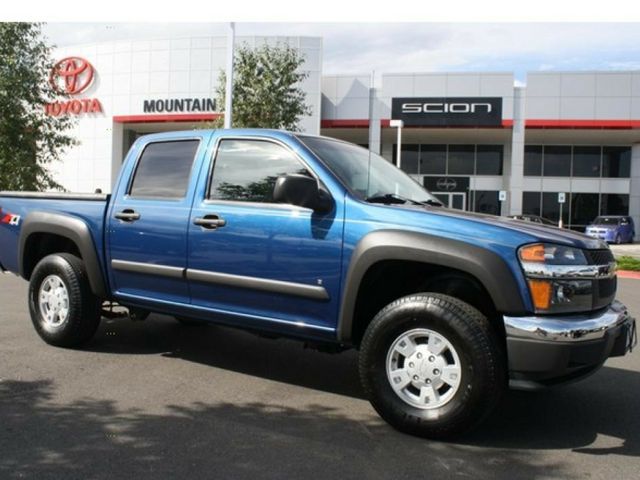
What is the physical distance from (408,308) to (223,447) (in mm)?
1336

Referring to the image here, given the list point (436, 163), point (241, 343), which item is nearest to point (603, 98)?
point (436, 163)

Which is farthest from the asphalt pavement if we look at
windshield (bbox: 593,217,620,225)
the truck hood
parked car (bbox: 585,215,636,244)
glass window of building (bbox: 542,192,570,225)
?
glass window of building (bbox: 542,192,570,225)

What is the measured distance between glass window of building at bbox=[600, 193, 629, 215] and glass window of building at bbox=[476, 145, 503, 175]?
5.81 metres

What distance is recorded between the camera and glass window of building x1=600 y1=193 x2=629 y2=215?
110ft

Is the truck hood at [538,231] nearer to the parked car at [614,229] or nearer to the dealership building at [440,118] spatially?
the dealership building at [440,118]

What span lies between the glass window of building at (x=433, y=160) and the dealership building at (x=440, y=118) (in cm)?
6

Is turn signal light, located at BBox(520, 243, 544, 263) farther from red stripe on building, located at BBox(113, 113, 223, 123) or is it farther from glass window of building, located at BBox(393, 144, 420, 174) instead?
glass window of building, located at BBox(393, 144, 420, 174)

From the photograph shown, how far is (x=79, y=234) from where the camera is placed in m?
5.17

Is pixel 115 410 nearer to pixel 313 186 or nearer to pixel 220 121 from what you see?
pixel 313 186

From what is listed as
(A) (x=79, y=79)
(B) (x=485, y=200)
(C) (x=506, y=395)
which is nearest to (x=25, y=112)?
(C) (x=506, y=395)

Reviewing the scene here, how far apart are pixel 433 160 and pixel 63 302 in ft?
100

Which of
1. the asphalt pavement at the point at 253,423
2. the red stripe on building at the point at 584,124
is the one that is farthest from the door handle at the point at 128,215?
the red stripe on building at the point at 584,124

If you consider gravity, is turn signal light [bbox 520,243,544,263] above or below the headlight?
above

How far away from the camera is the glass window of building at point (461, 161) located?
34.0 meters
